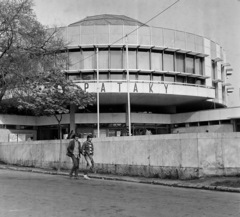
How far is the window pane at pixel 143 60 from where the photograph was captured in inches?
1483

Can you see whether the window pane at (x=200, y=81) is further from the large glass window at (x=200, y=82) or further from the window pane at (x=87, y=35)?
the window pane at (x=87, y=35)

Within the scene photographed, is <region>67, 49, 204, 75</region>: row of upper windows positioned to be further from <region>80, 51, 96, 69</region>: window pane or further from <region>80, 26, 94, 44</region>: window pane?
<region>80, 26, 94, 44</region>: window pane

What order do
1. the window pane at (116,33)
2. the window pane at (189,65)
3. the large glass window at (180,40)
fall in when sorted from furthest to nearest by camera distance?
the window pane at (189,65)
the large glass window at (180,40)
the window pane at (116,33)

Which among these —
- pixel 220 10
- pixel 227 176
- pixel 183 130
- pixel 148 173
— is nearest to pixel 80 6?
pixel 220 10

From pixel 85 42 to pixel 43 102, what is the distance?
16728 mm

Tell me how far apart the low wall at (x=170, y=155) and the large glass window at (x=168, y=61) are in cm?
2295

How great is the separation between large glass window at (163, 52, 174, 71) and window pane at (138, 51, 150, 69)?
2164mm

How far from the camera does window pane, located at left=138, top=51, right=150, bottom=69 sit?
3766 centimetres

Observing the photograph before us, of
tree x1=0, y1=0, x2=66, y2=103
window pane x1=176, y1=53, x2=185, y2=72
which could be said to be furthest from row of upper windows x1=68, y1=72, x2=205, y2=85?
tree x1=0, y1=0, x2=66, y2=103

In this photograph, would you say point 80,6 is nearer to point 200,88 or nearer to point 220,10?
point 220,10

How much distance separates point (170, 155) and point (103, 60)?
84.0ft


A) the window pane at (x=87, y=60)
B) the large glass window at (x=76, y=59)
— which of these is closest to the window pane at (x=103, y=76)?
the window pane at (x=87, y=60)

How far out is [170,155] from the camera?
43.3ft

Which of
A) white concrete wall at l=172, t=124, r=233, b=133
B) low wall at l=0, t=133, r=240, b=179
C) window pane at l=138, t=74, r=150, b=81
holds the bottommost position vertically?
low wall at l=0, t=133, r=240, b=179
